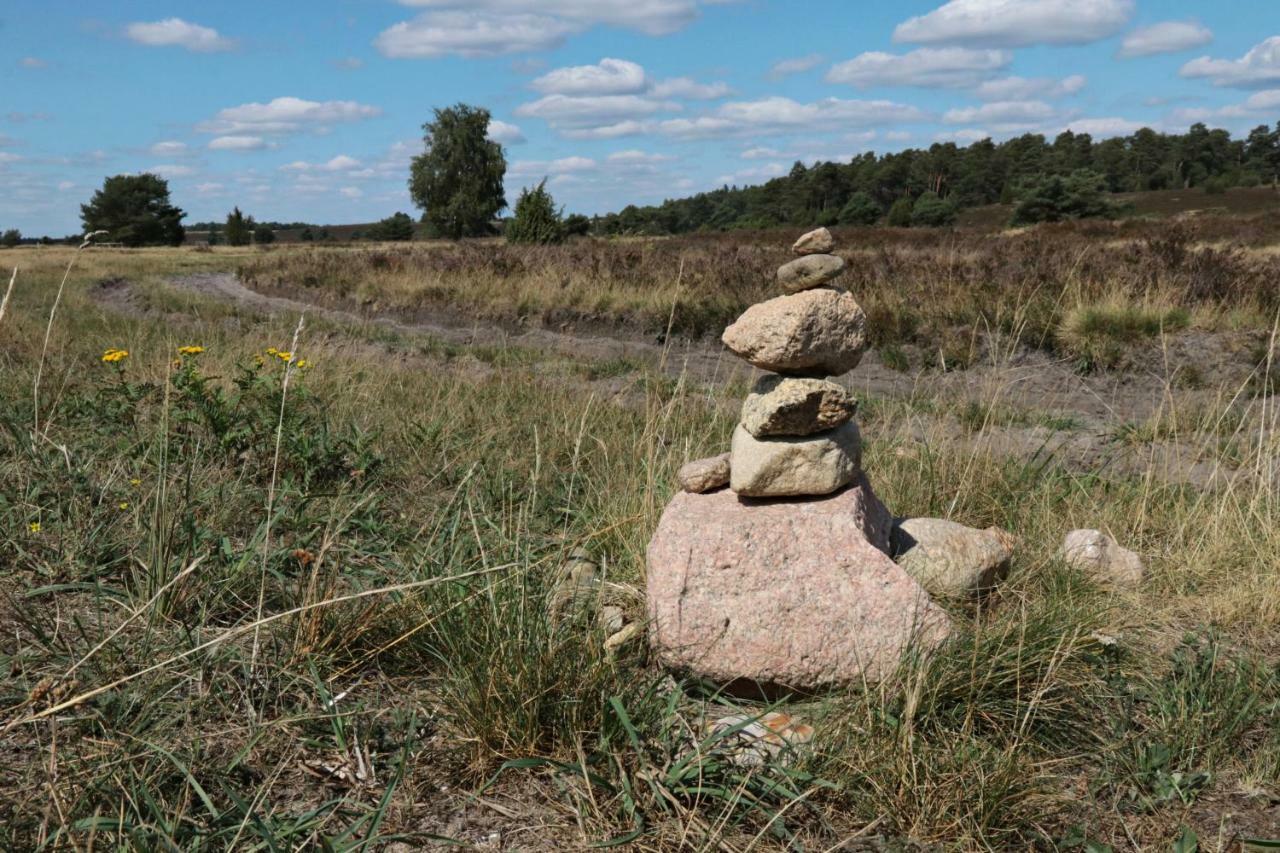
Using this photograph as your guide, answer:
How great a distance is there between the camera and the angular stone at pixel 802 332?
312cm

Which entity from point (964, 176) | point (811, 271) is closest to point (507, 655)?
point (811, 271)

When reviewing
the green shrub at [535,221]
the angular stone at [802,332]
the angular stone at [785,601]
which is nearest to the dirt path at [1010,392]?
the angular stone at [802,332]

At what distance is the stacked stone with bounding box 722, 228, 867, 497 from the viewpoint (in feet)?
10.2

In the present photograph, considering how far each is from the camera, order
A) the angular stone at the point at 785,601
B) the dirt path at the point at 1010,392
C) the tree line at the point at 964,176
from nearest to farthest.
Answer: the angular stone at the point at 785,601
the dirt path at the point at 1010,392
the tree line at the point at 964,176

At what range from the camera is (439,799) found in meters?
2.41

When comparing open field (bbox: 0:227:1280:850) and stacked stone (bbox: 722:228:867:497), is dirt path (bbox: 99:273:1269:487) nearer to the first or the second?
open field (bbox: 0:227:1280:850)

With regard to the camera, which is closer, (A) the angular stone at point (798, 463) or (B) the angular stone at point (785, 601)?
(B) the angular stone at point (785, 601)

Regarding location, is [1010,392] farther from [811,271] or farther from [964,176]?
[964,176]

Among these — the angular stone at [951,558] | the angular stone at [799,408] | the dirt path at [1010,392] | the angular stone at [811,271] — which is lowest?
the dirt path at [1010,392]

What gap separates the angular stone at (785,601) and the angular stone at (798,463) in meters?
0.09

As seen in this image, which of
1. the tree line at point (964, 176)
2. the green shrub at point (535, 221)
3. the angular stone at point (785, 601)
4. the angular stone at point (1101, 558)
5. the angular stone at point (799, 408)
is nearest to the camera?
the angular stone at point (785, 601)

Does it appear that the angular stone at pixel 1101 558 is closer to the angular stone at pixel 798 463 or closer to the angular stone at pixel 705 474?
the angular stone at pixel 798 463

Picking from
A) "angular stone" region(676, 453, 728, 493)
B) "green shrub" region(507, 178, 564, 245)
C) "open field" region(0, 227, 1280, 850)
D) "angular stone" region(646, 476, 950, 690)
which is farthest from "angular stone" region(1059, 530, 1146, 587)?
"green shrub" region(507, 178, 564, 245)

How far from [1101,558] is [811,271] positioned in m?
1.71
